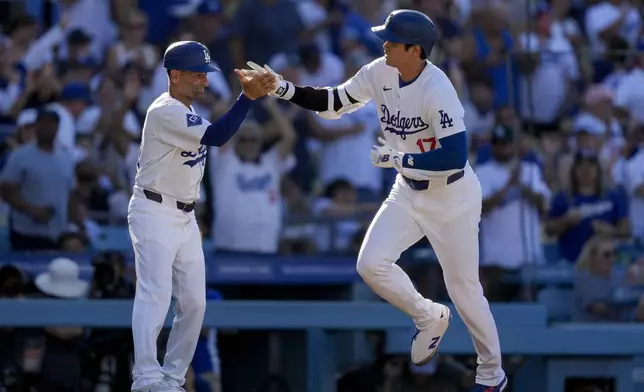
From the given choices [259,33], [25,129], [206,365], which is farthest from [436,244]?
[259,33]

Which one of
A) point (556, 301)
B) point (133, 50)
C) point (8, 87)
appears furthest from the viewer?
point (133, 50)

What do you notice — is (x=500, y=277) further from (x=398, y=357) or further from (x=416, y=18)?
(x=416, y=18)

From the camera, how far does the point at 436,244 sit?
6.93 m

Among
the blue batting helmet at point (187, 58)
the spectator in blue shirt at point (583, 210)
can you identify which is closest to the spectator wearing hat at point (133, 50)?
the spectator in blue shirt at point (583, 210)

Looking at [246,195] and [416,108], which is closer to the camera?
[416,108]

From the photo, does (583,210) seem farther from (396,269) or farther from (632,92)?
(396,269)

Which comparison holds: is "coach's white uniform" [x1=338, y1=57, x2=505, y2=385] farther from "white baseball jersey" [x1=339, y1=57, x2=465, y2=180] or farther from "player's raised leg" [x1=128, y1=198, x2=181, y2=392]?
"player's raised leg" [x1=128, y1=198, x2=181, y2=392]

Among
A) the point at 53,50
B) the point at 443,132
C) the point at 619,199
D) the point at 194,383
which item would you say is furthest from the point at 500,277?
the point at 53,50

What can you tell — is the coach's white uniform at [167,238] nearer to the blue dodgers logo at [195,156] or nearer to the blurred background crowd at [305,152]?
the blue dodgers logo at [195,156]

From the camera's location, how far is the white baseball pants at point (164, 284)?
6.71 m

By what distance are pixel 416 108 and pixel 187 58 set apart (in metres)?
1.20

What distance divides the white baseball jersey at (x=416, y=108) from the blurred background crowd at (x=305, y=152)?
2091 millimetres

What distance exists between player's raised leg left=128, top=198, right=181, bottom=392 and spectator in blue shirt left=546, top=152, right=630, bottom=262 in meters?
4.34

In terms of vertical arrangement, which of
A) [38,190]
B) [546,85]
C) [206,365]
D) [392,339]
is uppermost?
[546,85]
